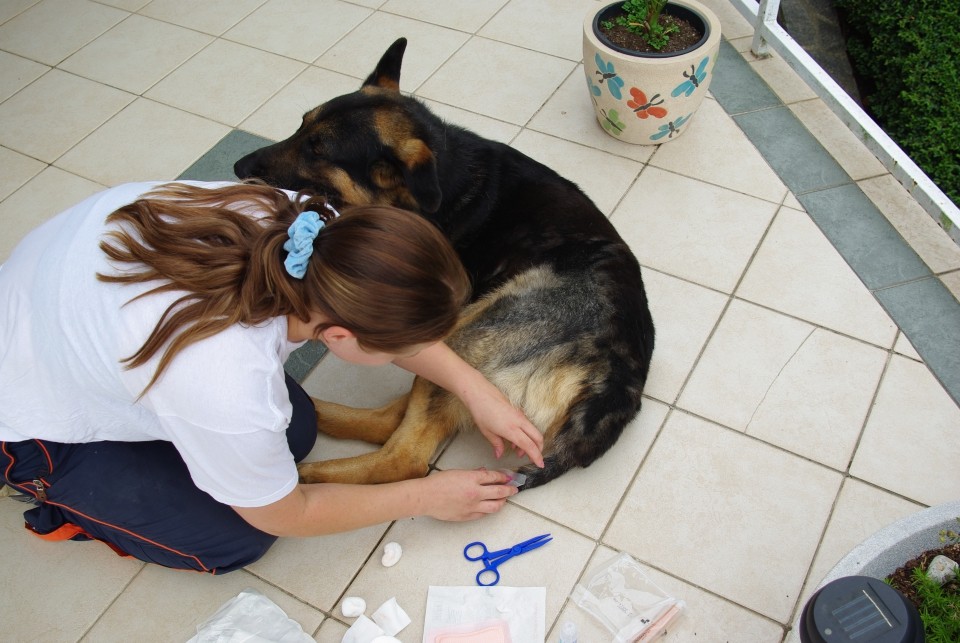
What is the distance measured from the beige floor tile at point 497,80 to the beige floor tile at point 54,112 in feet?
5.88

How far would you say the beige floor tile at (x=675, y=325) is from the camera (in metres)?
2.85

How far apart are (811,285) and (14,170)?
3923mm

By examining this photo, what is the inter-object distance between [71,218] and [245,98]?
2532 millimetres

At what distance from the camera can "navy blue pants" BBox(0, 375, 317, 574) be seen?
210 cm

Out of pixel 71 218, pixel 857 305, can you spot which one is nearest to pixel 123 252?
pixel 71 218

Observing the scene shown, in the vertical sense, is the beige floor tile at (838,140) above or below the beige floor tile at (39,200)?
below

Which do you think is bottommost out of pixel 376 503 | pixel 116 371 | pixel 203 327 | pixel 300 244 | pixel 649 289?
pixel 649 289

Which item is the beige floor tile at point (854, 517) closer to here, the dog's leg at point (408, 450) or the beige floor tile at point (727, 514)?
the beige floor tile at point (727, 514)

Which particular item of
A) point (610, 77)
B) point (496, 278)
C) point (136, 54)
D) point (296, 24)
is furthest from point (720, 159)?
point (136, 54)

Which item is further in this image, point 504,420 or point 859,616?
point 504,420

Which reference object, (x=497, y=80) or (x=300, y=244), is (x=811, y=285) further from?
(x=300, y=244)

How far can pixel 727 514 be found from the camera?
8.15 feet

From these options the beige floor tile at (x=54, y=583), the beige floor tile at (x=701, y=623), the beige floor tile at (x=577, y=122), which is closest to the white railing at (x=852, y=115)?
the beige floor tile at (x=577, y=122)

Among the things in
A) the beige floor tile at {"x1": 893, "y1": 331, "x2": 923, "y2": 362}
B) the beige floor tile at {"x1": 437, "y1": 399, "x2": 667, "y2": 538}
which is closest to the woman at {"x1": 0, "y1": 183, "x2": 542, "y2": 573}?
the beige floor tile at {"x1": 437, "y1": 399, "x2": 667, "y2": 538}
